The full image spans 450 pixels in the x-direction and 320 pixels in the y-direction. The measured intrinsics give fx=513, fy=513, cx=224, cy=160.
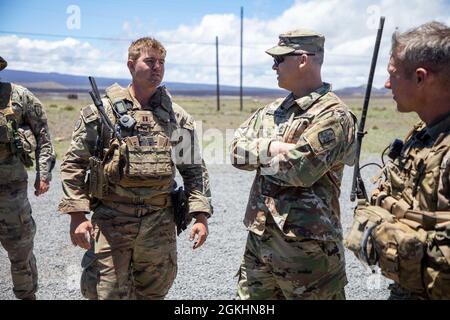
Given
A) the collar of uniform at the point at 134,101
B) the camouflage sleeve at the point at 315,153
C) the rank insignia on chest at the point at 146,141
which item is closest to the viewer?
the camouflage sleeve at the point at 315,153

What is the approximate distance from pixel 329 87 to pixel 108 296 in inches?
76.0

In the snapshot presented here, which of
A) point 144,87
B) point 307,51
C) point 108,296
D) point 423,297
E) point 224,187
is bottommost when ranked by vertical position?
point 224,187

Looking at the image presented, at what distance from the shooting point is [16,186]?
437 centimetres

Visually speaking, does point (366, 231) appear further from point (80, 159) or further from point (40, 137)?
point (40, 137)

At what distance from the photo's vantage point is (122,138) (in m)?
3.38

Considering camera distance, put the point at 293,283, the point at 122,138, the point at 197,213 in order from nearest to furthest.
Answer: the point at 293,283
the point at 122,138
the point at 197,213

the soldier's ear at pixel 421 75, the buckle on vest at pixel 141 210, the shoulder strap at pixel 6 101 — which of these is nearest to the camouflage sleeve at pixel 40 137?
the shoulder strap at pixel 6 101

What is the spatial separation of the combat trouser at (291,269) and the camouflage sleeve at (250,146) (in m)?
0.39

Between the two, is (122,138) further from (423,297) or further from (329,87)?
(423,297)

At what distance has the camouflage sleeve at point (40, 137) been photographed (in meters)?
4.53

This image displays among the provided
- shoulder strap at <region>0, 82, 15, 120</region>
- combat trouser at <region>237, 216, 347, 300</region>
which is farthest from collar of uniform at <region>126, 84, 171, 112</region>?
shoulder strap at <region>0, 82, 15, 120</region>

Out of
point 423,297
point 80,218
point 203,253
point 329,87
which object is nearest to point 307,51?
point 329,87

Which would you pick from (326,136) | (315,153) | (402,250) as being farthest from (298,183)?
(402,250)

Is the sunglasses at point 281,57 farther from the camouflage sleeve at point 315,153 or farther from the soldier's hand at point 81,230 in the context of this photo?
the soldier's hand at point 81,230
